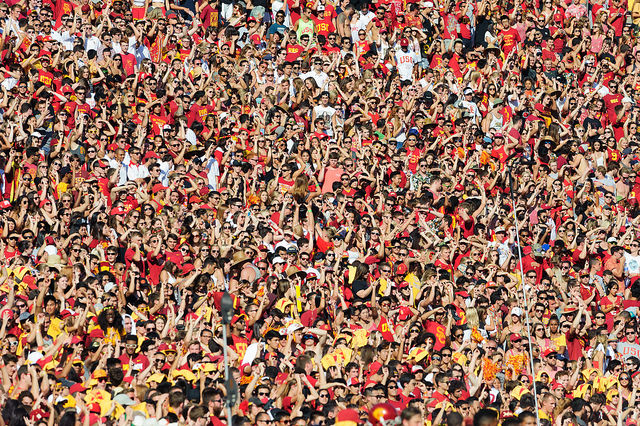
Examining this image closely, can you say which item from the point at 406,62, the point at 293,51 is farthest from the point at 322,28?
the point at 406,62

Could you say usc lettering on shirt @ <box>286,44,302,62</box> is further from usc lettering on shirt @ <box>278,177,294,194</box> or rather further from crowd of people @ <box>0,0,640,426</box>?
usc lettering on shirt @ <box>278,177,294,194</box>

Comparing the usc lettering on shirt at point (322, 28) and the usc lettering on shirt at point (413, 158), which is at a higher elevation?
the usc lettering on shirt at point (322, 28)

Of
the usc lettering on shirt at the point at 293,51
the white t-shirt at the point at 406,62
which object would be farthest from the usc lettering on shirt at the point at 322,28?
the white t-shirt at the point at 406,62

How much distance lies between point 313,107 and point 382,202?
9.56ft

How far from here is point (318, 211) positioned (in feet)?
71.6

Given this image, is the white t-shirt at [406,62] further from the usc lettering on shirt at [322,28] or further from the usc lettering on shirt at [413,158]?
the usc lettering on shirt at [413,158]

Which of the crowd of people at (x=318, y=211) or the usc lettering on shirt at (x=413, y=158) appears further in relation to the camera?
the usc lettering on shirt at (x=413, y=158)

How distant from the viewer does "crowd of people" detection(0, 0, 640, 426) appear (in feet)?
59.0

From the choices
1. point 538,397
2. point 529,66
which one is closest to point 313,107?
point 529,66

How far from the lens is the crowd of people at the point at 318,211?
18.0 metres

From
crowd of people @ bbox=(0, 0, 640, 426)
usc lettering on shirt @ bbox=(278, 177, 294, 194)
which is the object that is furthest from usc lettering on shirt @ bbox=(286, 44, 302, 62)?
usc lettering on shirt @ bbox=(278, 177, 294, 194)

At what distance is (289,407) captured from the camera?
57.2 ft

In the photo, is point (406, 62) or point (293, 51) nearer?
point (293, 51)

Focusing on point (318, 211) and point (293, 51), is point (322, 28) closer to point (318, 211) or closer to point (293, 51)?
point (293, 51)
